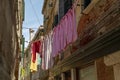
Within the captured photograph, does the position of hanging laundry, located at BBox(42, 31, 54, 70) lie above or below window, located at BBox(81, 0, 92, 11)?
below

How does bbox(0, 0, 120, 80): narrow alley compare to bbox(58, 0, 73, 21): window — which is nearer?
bbox(0, 0, 120, 80): narrow alley

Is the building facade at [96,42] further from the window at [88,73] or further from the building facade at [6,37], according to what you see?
the building facade at [6,37]

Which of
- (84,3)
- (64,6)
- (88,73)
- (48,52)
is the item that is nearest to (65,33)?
(84,3)

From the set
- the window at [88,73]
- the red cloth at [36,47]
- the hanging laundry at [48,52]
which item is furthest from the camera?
the red cloth at [36,47]

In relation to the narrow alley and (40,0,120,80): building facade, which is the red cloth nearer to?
the narrow alley

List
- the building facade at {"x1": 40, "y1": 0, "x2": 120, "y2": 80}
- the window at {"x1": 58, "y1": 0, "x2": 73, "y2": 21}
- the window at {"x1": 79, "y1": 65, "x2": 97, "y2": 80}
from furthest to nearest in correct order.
A: the window at {"x1": 58, "y1": 0, "x2": 73, "y2": 21}
the window at {"x1": 79, "y1": 65, "x2": 97, "y2": 80}
the building facade at {"x1": 40, "y1": 0, "x2": 120, "y2": 80}

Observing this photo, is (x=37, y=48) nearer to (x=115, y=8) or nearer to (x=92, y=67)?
(x=92, y=67)

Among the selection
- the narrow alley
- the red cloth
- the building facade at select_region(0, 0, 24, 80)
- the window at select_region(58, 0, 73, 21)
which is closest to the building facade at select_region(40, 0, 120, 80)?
the narrow alley

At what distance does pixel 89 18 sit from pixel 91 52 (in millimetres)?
1391

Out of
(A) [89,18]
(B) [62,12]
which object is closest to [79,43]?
(A) [89,18]

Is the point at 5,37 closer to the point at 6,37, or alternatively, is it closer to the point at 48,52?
the point at 6,37

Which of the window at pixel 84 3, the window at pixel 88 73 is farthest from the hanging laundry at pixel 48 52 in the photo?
the window at pixel 88 73

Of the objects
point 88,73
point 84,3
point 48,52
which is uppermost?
point 84,3

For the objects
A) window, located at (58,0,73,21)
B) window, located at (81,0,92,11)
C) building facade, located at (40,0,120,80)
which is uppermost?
window, located at (58,0,73,21)
